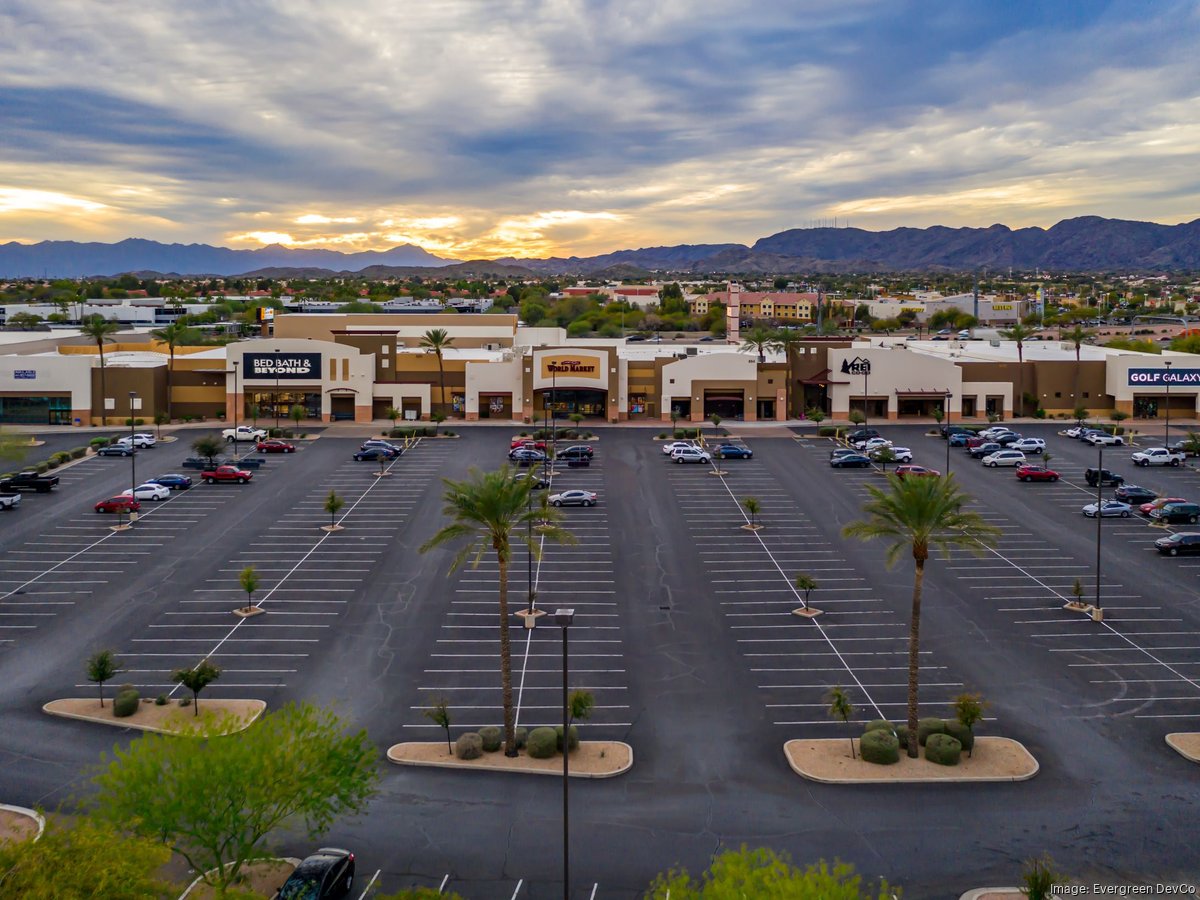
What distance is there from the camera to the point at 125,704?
2822 cm

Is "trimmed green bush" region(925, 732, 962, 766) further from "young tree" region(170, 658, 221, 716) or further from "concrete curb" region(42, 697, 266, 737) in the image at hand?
"young tree" region(170, 658, 221, 716)

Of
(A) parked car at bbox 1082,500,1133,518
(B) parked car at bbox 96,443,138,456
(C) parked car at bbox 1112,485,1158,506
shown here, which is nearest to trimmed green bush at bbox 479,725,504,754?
(A) parked car at bbox 1082,500,1133,518

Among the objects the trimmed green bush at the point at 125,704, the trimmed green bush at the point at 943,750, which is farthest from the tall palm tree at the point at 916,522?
the trimmed green bush at the point at 125,704

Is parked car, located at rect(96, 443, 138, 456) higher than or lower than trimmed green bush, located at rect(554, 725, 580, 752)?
higher

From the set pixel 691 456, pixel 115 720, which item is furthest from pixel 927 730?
pixel 691 456

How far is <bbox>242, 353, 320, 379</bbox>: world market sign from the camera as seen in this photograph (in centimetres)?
8244

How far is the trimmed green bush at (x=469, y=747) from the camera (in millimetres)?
25922

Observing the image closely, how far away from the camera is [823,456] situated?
67812 millimetres

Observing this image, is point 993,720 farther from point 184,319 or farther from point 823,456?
point 184,319

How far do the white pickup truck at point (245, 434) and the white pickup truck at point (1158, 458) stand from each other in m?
61.8

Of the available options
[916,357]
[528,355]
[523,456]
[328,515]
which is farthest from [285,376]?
[916,357]

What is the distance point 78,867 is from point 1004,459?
60927mm

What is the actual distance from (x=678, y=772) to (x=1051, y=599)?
21.1 m

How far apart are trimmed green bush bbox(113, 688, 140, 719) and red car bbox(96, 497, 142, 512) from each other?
82.6 feet
